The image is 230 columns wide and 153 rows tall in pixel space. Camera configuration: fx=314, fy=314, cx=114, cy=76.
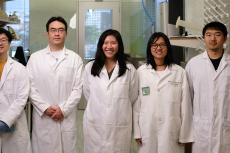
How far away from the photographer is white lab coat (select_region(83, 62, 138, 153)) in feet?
6.66

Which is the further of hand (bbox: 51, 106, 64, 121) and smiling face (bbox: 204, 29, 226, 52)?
hand (bbox: 51, 106, 64, 121)

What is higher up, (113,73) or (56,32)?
(56,32)

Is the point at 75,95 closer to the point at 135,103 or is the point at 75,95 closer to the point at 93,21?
the point at 135,103

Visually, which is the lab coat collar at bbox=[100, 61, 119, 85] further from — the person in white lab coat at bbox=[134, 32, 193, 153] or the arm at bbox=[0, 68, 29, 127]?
the arm at bbox=[0, 68, 29, 127]

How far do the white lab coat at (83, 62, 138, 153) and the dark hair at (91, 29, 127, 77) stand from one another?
0.03 meters

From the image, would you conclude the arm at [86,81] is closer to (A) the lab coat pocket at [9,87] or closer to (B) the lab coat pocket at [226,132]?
(A) the lab coat pocket at [9,87]

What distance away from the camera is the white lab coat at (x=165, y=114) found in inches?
78.5

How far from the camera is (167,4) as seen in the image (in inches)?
102

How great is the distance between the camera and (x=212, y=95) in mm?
1952

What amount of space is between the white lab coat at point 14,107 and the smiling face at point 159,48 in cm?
91

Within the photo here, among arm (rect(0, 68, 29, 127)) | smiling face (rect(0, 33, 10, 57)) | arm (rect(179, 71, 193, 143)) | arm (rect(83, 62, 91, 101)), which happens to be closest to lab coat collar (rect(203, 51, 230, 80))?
arm (rect(179, 71, 193, 143))

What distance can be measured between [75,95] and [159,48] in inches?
27.2

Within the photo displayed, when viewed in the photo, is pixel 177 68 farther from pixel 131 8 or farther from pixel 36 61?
pixel 131 8

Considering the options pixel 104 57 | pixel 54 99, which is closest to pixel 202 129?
pixel 104 57
